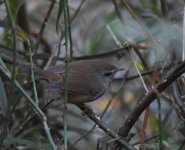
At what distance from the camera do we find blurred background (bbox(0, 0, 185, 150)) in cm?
261

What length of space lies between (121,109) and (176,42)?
2.82 meters

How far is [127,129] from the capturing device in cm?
231

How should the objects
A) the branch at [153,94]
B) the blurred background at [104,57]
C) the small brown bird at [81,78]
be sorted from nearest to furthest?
the branch at [153,94] < the blurred background at [104,57] < the small brown bird at [81,78]

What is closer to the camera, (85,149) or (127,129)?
(127,129)

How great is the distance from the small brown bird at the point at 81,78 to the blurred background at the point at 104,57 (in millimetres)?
96

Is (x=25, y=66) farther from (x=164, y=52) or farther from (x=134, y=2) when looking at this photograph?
(x=134, y=2)

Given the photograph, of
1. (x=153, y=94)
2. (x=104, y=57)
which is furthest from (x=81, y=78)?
(x=153, y=94)

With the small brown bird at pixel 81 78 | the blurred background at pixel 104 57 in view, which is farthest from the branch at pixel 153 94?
the small brown bird at pixel 81 78

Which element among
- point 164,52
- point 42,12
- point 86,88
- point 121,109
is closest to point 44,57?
point 86,88

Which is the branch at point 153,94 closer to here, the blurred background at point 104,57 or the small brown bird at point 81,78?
the blurred background at point 104,57

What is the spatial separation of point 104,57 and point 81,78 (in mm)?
1036

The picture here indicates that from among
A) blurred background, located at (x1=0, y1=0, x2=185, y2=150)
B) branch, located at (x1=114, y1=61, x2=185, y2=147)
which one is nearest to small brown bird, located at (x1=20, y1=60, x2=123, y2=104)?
blurred background, located at (x1=0, y1=0, x2=185, y2=150)

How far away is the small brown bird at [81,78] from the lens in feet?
10.1

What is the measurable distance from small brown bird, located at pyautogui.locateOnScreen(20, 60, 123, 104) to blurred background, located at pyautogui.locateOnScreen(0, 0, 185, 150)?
96 millimetres
